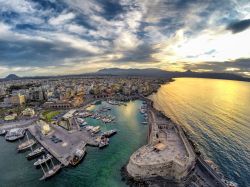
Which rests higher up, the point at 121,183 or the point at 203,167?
the point at 203,167

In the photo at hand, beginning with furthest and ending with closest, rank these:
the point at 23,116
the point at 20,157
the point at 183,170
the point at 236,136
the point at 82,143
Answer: the point at 23,116 < the point at 236,136 < the point at 82,143 < the point at 20,157 < the point at 183,170

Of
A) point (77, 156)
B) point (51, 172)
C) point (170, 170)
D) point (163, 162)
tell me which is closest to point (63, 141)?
point (77, 156)

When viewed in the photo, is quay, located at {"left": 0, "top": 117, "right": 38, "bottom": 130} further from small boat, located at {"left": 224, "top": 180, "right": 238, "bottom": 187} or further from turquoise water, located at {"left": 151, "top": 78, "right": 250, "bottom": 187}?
small boat, located at {"left": 224, "top": 180, "right": 238, "bottom": 187}

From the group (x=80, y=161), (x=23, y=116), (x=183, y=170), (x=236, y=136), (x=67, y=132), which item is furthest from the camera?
(x=23, y=116)

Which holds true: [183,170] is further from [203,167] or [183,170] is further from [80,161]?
[80,161]

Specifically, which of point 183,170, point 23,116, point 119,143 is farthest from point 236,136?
point 23,116

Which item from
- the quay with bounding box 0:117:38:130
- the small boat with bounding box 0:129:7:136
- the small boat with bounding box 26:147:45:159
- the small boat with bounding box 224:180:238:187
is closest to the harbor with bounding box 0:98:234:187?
the small boat with bounding box 26:147:45:159

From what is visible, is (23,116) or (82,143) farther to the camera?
(23,116)
